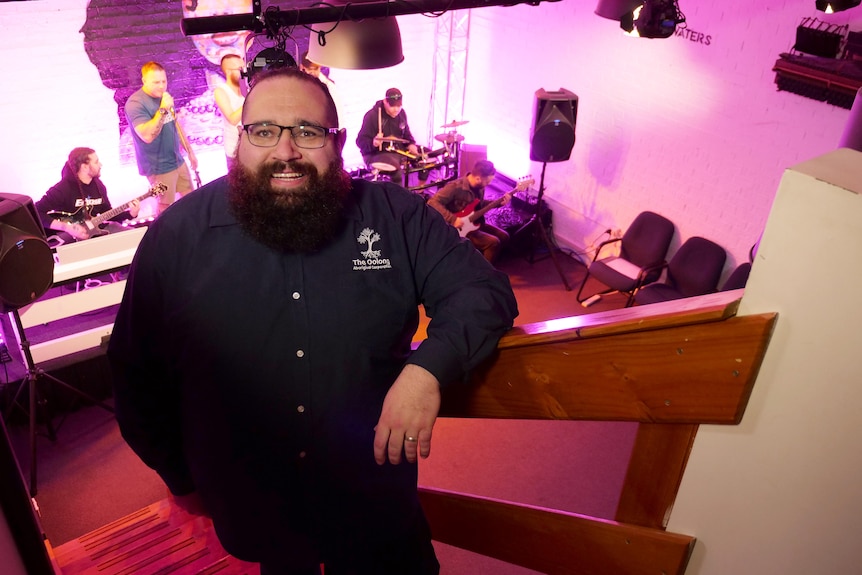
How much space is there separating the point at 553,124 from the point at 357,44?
131 inches

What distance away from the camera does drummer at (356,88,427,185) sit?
7441mm


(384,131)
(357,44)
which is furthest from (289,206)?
(384,131)

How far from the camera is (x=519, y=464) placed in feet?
14.9

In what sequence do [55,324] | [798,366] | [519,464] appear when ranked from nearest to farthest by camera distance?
[798,366] → [519,464] → [55,324]

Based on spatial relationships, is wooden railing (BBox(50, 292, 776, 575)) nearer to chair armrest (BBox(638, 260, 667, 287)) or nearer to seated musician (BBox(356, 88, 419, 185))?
chair armrest (BBox(638, 260, 667, 287))

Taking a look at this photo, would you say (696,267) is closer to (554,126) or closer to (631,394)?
(554,126)

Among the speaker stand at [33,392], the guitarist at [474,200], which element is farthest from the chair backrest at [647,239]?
the speaker stand at [33,392]

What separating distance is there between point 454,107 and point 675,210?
3570 millimetres

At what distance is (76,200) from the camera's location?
5703 millimetres

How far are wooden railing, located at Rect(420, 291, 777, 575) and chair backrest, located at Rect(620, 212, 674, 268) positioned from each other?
16.4 ft

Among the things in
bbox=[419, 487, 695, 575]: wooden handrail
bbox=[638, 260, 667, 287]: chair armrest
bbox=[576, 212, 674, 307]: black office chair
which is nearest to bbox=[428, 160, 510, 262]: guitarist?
bbox=[576, 212, 674, 307]: black office chair

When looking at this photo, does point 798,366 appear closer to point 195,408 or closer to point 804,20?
point 195,408

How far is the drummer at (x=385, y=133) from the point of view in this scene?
7.44 metres

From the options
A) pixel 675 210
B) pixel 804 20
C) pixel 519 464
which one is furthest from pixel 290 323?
pixel 675 210
